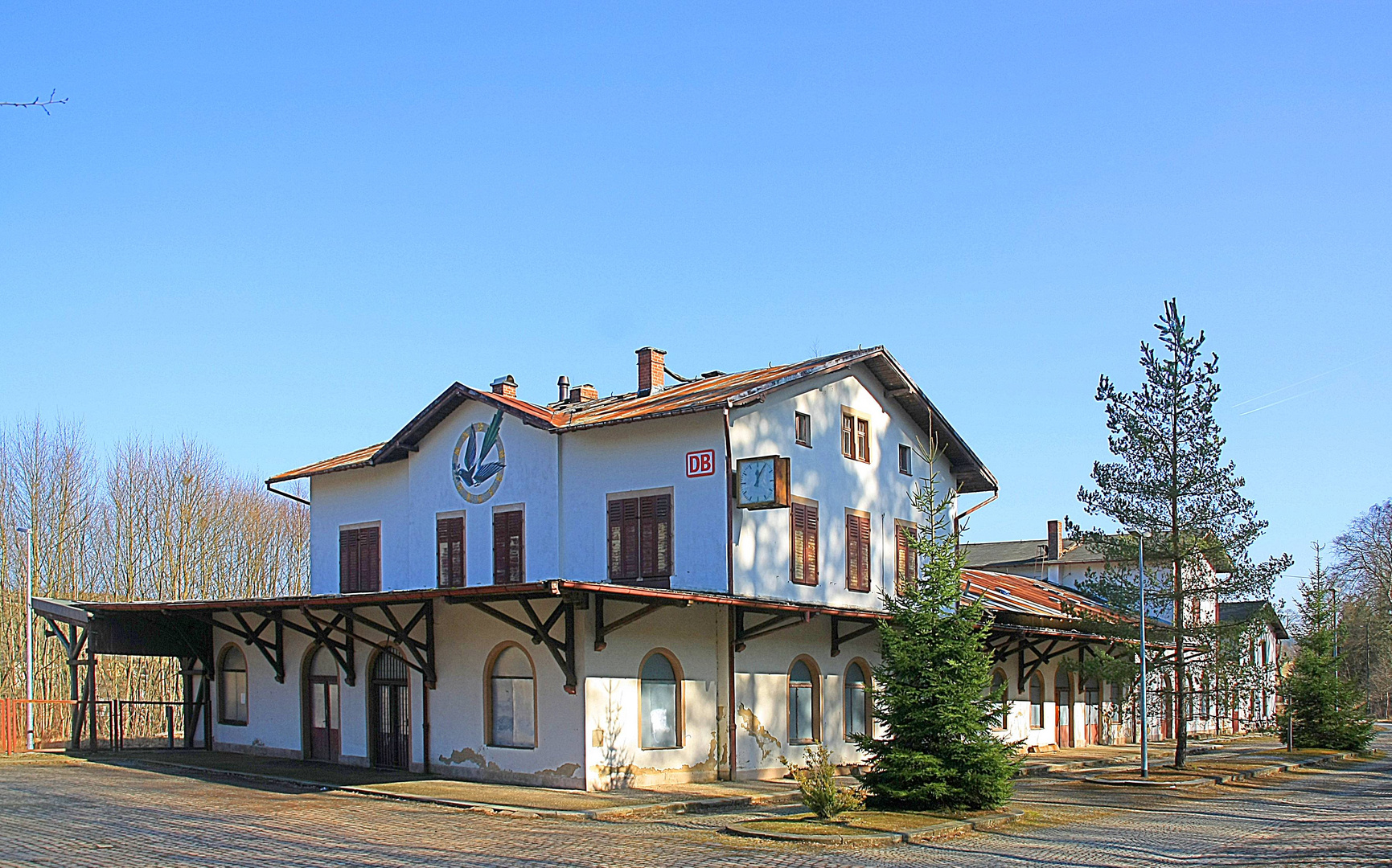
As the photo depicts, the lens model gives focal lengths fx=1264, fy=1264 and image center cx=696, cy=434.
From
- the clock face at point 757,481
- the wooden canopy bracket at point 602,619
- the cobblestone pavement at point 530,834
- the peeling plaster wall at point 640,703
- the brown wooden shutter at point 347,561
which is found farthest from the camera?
the brown wooden shutter at point 347,561

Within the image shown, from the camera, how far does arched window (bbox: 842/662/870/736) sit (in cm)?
2748

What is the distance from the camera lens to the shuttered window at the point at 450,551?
27.8 m

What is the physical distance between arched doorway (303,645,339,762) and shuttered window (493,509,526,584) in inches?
155

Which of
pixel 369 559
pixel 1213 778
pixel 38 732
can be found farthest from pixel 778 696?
pixel 38 732

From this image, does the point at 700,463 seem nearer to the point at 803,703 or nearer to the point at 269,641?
the point at 803,703

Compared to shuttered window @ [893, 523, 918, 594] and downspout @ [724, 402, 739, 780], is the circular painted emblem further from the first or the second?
shuttered window @ [893, 523, 918, 594]

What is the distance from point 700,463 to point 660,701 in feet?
15.4

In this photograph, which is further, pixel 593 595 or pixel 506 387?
pixel 506 387

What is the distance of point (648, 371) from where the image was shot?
30.0 m

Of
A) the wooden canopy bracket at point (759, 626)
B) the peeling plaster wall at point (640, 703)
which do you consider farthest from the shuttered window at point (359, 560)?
the wooden canopy bracket at point (759, 626)

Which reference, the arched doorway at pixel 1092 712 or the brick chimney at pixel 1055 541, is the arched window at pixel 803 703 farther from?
the brick chimney at pixel 1055 541

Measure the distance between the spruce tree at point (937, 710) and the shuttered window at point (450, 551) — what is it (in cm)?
1179

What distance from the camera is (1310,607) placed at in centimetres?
4112

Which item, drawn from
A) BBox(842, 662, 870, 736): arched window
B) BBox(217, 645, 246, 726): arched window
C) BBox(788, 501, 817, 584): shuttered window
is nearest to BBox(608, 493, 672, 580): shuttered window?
BBox(788, 501, 817, 584): shuttered window
